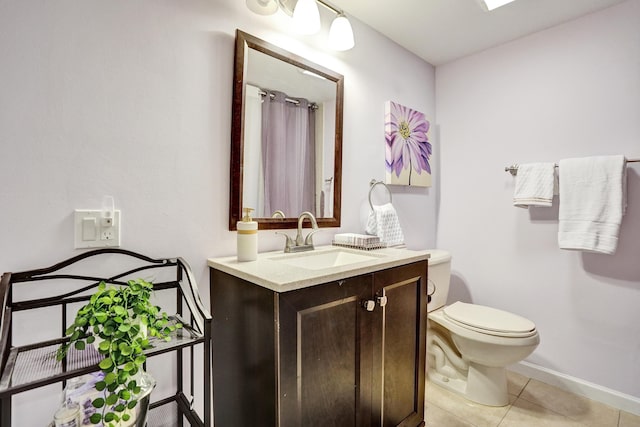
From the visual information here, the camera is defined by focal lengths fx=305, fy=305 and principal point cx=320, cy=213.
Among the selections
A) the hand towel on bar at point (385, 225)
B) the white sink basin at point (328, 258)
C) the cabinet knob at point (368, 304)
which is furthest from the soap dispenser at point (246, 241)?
the hand towel on bar at point (385, 225)

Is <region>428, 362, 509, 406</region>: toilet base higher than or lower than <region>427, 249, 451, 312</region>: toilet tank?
lower

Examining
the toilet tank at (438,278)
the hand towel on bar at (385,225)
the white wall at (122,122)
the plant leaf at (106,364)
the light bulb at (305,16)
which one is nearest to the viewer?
the plant leaf at (106,364)

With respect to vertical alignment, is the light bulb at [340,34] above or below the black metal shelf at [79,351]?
above

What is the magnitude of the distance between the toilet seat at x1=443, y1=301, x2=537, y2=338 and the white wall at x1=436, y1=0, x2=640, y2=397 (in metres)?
0.42

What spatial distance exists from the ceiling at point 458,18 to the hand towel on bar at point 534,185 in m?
0.86

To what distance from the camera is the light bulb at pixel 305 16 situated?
138 centimetres

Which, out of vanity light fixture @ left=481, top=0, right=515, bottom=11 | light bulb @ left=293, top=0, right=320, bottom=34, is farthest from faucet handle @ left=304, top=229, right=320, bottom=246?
vanity light fixture @ left=481, top=0, right=515, bottom=11

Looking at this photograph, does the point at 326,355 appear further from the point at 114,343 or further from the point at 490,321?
the point at 490,321

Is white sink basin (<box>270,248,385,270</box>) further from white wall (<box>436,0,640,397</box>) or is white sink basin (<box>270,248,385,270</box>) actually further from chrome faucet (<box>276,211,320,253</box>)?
white wall (<box>436,0,640,397</box>)

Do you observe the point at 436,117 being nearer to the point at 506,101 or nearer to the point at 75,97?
the point at 506,101

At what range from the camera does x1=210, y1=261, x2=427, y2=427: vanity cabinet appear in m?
0.92

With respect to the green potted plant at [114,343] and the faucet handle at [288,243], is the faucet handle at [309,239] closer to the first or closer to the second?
the faucet handle at [288,243]

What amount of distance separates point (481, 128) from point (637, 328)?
4.78 ft

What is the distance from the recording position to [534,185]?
1841 mm
